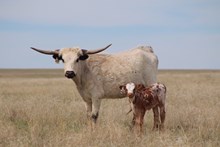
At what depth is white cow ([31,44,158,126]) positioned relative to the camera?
968 cm

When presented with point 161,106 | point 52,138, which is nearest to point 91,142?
point 52,138

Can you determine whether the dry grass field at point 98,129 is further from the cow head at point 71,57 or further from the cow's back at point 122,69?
the cow head at point 71,57

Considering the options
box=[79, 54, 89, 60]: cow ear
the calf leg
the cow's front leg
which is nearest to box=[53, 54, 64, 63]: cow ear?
box=[79, 54, 89, 60]: cow ear

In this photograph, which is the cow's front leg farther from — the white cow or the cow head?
the cow head

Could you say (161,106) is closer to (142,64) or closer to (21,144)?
→ (142,64)

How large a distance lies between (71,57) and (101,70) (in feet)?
4.14

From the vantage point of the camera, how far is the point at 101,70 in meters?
10.4

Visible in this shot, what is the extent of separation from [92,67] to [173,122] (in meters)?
2.60

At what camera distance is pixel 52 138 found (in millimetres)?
8109

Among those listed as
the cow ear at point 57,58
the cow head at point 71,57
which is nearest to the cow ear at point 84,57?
the cow head at point 71,57

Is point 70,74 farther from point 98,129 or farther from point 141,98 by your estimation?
point 141,98

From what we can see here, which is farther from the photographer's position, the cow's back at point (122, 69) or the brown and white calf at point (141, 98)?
the cow's back at point (122, 69)

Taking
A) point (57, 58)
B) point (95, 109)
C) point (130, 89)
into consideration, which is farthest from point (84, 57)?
point (130, 89)

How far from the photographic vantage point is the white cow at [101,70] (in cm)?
968
